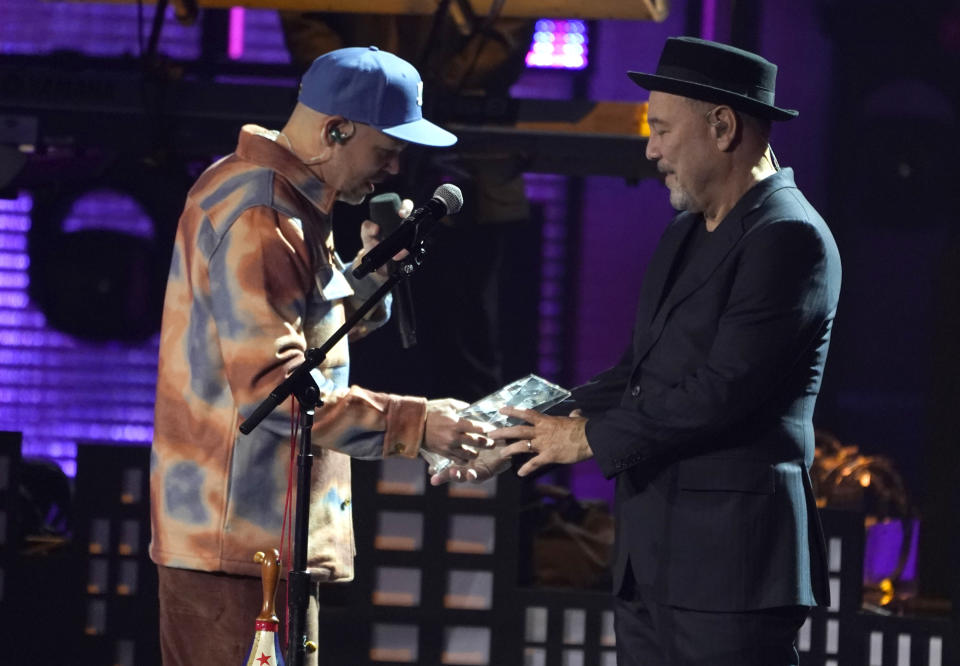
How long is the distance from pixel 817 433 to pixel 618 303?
123cm

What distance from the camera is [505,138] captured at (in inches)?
185

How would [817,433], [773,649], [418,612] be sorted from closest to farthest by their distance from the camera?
[773,649], [418,612], [817,433]

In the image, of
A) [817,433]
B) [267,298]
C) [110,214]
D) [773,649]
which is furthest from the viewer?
[110,214]

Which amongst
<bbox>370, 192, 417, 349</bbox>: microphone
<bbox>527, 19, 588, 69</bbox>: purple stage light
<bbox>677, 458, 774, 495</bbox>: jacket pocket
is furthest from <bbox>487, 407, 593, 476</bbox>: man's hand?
<bbox>527, 19, 588, 69</bbox>: purple stage light

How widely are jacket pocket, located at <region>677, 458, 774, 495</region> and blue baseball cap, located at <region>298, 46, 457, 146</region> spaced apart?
91 centimetres

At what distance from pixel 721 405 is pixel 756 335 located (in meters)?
0.14

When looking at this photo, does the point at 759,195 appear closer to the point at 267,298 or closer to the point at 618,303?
the point at 267,298

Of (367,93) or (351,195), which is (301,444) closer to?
(351,195)

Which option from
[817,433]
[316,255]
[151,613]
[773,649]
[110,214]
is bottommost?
[151,613]

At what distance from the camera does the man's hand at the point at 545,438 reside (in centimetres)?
289

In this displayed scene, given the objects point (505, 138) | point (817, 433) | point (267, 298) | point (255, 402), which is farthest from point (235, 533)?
point (817, 433)

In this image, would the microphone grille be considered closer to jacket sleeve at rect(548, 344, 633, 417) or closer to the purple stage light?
jacket sleeve at rect(548, 344, 633, 417)

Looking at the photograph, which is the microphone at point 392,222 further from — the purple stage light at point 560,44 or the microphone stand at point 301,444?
the purple stage light at point 560,44

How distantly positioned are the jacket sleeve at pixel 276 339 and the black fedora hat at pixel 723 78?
0.80m
